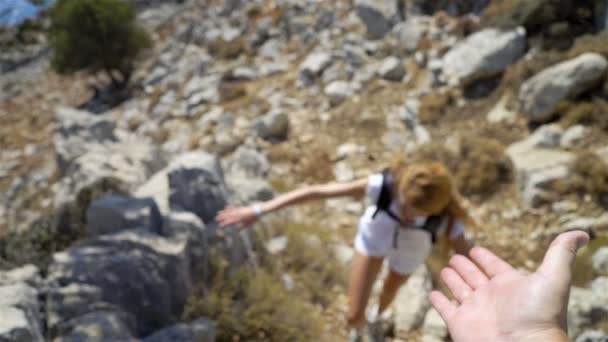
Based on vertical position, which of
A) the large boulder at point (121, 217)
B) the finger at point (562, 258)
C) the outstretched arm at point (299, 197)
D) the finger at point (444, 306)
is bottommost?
the large boulder at point (121, 217)

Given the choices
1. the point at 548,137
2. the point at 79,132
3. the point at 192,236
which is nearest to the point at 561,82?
the point at 548,137

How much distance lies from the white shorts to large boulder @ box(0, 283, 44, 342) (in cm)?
192

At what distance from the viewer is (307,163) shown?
23.5 ft

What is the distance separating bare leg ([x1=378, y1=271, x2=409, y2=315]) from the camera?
307 centimetres

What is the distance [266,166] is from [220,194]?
10.5ft

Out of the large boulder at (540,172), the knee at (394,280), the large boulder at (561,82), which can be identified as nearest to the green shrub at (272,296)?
the knee at (394,280)

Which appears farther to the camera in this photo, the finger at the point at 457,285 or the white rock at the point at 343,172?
the white rock at the point at 343,172

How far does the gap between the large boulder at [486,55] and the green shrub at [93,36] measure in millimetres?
13938

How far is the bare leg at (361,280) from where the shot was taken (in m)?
2.90

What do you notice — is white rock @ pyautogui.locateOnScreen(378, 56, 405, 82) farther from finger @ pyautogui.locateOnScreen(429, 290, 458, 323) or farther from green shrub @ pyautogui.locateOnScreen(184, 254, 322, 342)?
finger @ pyautogui.locateOnScreen(429, 290, 458, 323)

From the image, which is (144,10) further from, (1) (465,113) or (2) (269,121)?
(1) (465,113)

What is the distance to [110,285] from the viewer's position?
309 cm

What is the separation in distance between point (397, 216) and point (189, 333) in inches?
61.9

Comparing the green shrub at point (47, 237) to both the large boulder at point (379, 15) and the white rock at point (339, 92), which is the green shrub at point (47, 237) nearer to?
the white rock at point (339, 92)
